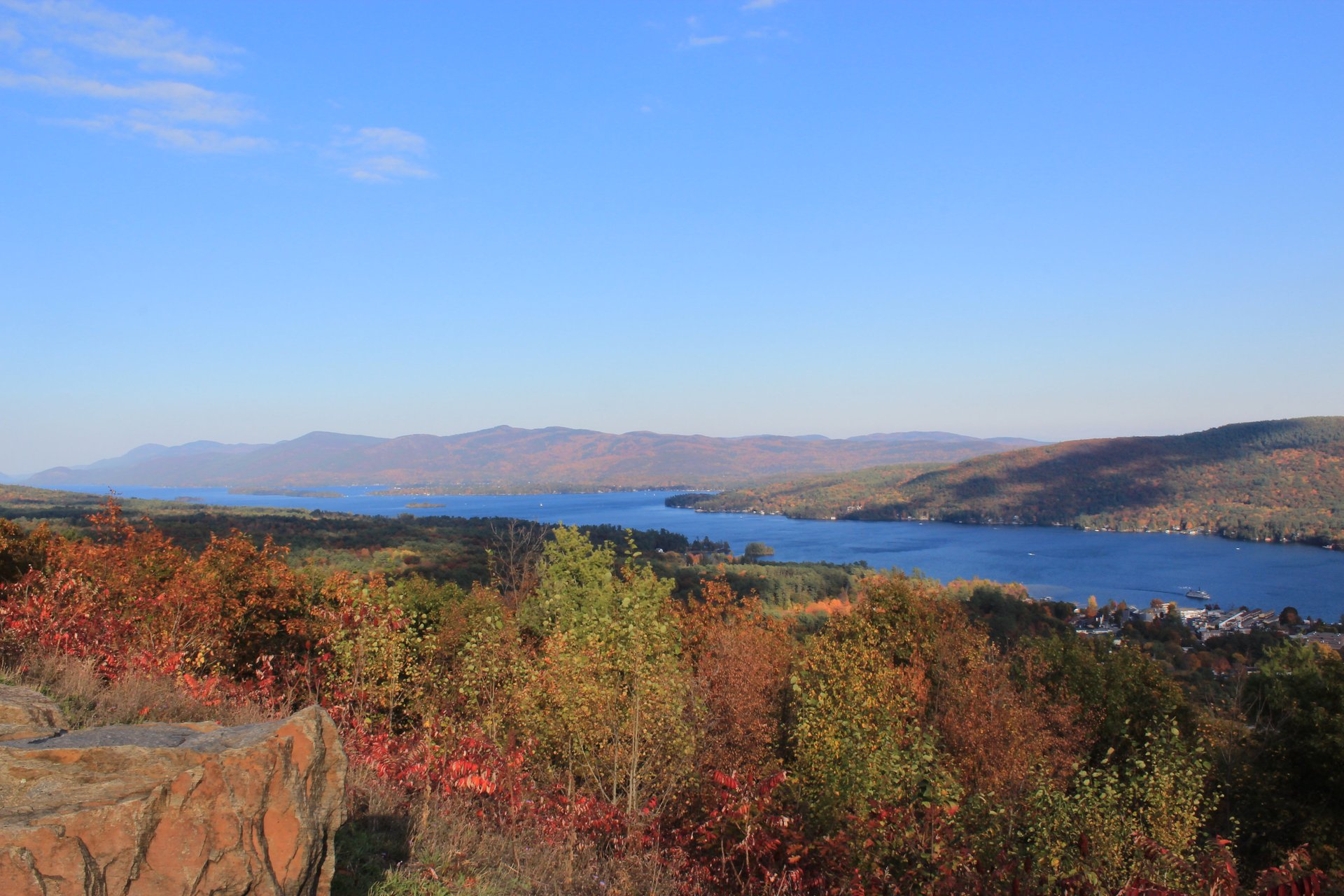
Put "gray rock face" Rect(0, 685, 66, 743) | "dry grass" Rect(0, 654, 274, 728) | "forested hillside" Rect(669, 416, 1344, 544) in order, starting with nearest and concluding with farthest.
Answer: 1. "gray rock face" Rect(0, 685, 66, 743)
2. "dry grass" Rect(0, 654, 274, 728)
3. "forested hillside" Rect(669, 416, 1344, 544)

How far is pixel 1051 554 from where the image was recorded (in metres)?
113

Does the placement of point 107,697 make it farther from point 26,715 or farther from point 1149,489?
point 1149,489

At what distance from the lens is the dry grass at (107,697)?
21.0ft

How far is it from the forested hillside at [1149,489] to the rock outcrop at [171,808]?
147 m

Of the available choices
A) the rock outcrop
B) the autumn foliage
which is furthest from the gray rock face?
the autumn foliage

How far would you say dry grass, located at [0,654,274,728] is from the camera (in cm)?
639

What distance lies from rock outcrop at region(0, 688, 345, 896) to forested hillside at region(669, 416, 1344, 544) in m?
147

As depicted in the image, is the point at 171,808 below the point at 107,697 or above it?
above

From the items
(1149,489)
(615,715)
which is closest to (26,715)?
(615,715)

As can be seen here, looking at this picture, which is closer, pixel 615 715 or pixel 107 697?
pixel 107 697

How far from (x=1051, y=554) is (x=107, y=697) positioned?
123644mm

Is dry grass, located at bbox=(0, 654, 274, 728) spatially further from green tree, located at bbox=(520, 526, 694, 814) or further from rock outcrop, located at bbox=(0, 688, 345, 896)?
green tree, located at bbox=(520, 526, 694, 814)

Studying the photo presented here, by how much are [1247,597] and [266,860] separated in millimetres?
98278

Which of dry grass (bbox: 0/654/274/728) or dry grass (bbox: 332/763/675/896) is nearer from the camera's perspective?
dry grass (bbox: 332/763/675/896)
